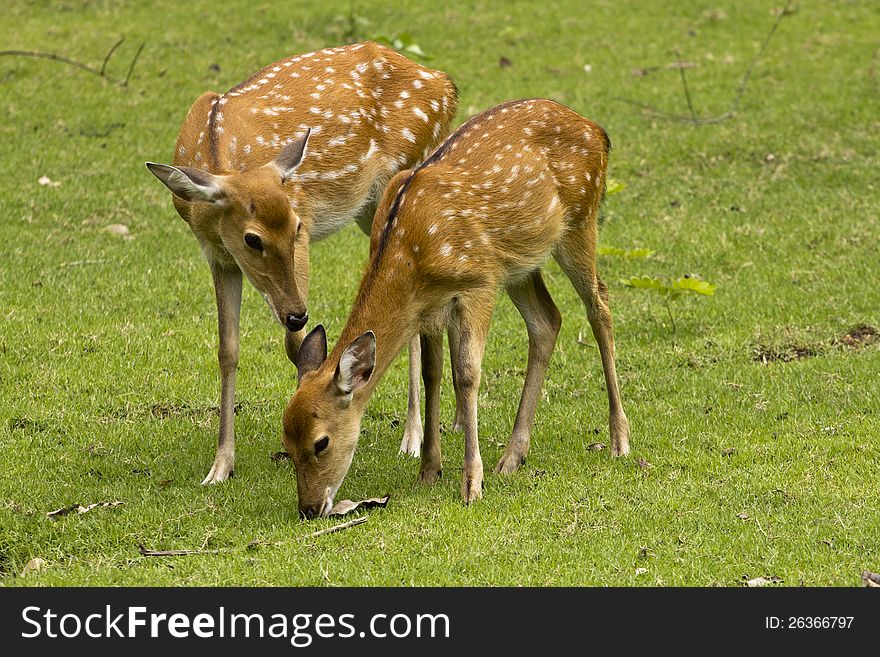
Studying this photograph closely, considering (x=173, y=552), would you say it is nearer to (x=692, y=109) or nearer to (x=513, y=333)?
(x=513, y=333)

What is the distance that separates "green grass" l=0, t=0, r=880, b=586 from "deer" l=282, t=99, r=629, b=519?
0.33 meters

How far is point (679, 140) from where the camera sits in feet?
43.3

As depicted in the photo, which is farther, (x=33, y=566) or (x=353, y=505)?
(x=353, y=505)

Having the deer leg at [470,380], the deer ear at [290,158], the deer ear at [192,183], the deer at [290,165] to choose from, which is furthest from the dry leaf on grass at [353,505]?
the deer ear at [290,158]

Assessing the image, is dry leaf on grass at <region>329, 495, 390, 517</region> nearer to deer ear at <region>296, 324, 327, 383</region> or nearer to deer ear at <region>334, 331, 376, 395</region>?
deer ear at <region>334, 331, 376, 395</region>

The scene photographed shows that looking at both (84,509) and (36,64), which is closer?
(84,509)

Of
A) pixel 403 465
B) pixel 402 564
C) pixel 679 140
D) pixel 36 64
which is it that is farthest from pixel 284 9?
pixel 402 564

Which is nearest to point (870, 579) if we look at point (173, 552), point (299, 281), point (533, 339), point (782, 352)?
point (533, 339)

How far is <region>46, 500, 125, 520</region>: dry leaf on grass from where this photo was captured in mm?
6621

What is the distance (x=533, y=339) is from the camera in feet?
25.1

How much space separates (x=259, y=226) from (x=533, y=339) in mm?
1831

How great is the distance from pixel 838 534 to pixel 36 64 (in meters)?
11.9

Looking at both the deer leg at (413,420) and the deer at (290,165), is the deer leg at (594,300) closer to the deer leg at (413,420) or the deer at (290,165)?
the deer leg at (413,420)
